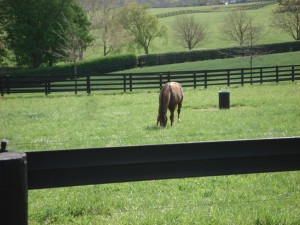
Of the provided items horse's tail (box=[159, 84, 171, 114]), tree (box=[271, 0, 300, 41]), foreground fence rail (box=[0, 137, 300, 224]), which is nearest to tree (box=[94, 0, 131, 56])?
tree (box=[271, 0, 300, 41])

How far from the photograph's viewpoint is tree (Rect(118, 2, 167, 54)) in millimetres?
67062

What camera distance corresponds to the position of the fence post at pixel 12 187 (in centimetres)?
321

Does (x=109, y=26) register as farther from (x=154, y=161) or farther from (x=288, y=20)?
(x=154, y=161)

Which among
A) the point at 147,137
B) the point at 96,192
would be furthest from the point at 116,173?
the point at 147,137

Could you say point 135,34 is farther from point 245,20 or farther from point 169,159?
point 169,159

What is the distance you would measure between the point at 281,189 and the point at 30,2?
4269 centimetres

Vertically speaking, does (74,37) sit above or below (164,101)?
above

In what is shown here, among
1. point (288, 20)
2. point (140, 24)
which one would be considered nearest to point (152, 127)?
point (288, 20)

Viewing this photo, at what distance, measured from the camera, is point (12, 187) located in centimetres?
324

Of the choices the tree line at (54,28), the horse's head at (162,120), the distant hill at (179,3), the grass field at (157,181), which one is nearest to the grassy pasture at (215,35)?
the tree line at (54,28)

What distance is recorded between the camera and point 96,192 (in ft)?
20.3

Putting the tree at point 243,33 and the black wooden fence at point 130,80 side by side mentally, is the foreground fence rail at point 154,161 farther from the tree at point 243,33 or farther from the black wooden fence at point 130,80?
the tree at point 243,33

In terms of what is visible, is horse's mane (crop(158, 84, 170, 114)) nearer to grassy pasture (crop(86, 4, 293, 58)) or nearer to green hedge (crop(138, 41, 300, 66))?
grassy pasture (crop(86, 4, 293, 58))

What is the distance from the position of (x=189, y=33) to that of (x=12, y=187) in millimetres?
69853
